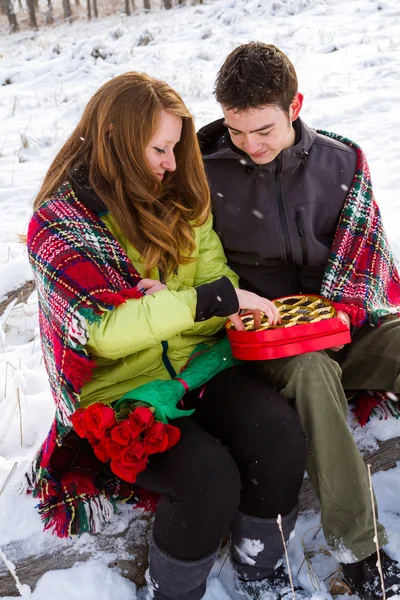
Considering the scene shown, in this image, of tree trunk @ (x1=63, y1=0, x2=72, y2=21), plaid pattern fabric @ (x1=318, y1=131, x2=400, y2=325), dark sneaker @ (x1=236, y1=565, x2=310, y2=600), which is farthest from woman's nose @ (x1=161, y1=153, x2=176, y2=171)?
tree trunk @ (x1=63, y1=0, x2=72, y2=21)

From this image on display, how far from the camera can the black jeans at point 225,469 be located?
2072mm

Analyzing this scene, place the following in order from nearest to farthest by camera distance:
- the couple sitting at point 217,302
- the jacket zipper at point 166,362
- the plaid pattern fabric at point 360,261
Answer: the couple sitting at point 217,302, the jacket zipper at point 166,362, the plaid pattern fabric at point 360,261

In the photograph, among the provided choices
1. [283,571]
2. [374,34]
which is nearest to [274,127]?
[283,571]

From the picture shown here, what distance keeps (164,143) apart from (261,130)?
0.48 meters

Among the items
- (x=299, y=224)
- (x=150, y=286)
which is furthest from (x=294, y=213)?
(x=150, y=286)

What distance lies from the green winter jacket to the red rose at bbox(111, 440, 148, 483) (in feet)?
1.24

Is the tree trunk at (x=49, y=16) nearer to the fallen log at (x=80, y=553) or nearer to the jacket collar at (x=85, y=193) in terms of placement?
the jacket collar at (x=85, y=193)

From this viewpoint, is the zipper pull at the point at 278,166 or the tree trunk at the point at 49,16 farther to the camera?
the tree trunk at the point at 49,16

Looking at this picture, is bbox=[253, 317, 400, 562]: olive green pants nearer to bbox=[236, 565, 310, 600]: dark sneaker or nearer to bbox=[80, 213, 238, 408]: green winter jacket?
bbox=[236, 565, 310, 600]: dark sneaker

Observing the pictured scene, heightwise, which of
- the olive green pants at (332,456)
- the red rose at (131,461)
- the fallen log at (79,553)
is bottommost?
the fallen log at (79,553)

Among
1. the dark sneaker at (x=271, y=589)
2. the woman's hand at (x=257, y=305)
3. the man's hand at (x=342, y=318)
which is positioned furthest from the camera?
the man's hand at (x=342, y=318)

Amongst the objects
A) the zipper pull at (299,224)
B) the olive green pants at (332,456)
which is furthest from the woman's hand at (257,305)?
the zipper pull at (299,224)

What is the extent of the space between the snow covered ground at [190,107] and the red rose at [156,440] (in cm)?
61

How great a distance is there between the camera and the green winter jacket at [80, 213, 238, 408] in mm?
2197
